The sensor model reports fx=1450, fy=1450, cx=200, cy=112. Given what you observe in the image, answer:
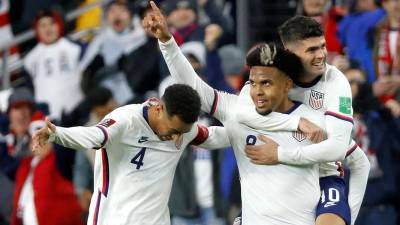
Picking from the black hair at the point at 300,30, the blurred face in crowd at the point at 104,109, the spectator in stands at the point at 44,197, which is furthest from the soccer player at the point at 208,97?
the spectator in stands at the point at 44,197

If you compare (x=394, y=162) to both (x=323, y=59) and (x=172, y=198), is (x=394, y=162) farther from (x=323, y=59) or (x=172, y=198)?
(x=323, y=59)

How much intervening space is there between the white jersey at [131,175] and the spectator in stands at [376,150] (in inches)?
126

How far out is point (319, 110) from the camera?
9305mm

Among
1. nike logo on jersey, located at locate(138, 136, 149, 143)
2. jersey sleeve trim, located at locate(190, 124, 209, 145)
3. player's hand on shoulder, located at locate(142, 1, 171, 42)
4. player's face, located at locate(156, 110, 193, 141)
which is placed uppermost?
player's hand on shoulder, located at locate(142, 1, 171, 42)

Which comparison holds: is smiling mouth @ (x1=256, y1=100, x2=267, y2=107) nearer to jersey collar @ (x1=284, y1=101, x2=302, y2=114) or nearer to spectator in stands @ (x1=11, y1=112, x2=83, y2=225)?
jersey collar @ (x1=284, y1=101, x2=302, y2=114)

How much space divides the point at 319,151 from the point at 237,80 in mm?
4171

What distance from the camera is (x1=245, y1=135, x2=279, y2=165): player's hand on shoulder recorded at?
916 cm

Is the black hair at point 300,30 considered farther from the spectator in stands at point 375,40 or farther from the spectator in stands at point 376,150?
the spectator in stands at point 375,40

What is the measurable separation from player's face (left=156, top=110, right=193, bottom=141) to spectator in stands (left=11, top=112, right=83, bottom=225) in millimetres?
3275

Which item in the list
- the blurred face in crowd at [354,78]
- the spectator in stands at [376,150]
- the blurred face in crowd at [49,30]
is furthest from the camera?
the blurred face in crowd at [49,30]

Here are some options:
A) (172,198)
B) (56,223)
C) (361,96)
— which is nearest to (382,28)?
(361,96)

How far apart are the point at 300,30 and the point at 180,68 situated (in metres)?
0.81

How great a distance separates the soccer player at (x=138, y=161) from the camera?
898 centimetres

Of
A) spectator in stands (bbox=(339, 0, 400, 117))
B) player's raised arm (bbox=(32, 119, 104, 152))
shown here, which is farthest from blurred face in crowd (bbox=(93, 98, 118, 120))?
player's raised arm (bbox=(32, 119, 104, 152))
